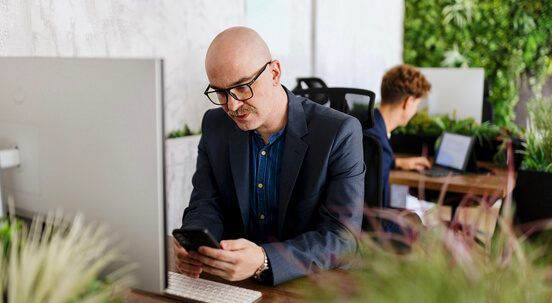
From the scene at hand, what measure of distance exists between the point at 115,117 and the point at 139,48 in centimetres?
176

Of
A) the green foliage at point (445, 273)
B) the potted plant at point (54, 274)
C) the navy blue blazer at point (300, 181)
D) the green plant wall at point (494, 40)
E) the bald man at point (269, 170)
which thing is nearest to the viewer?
the green foliage at point (445, 273)

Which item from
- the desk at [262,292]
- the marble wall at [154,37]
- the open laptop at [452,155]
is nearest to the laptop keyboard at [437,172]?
the open laptop at [452,155]

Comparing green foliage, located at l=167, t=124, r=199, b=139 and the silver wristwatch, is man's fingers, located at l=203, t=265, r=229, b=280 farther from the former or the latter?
green foliage, located at l=167, t=124, r=199, b=139

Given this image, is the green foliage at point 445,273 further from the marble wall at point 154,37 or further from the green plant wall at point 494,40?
the green plant wall at point 494,40

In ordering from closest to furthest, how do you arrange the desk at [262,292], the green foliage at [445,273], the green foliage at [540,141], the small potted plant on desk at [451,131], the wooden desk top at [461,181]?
the green foliage at [445,273]
the desk at [262,292]
the green foliage at [540,141]
the wooden desk top at [461,181]
the small potted plant on desk at [451,131]

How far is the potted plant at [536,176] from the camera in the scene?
88.6 inches

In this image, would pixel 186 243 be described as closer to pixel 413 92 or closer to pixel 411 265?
pixel 411 265

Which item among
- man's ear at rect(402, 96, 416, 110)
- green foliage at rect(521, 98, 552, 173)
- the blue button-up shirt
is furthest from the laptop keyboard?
the blue button-up shirt

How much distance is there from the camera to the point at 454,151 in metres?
3.38

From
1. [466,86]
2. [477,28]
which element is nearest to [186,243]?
[466,86]

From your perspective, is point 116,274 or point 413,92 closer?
point 116,274

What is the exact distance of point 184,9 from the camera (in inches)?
120

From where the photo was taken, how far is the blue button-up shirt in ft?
6.21

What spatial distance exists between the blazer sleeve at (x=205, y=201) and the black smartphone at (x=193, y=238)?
0.35 meters
